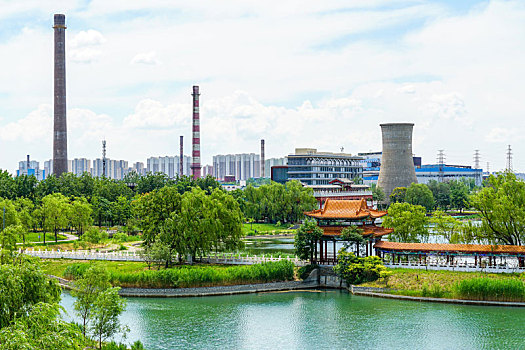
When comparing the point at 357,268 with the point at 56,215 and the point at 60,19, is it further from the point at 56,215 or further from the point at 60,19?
the point at 60,19

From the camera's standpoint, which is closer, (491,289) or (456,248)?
(491,289)

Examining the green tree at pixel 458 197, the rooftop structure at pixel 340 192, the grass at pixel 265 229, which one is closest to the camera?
the grass at pixel 265 229

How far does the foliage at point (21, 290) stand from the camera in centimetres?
2539

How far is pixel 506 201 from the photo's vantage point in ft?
176

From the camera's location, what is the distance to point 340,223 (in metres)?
55.8

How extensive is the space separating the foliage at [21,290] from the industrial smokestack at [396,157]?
10903 centimetres

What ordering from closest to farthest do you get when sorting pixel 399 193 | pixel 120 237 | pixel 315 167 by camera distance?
pixel 120 237, pixel 399 193, pixel 315 167

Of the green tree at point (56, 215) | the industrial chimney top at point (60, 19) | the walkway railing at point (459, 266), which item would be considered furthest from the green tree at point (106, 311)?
the industrial chimney top at point (60, 19)

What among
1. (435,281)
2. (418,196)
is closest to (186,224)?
(435,281)

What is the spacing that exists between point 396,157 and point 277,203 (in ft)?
118

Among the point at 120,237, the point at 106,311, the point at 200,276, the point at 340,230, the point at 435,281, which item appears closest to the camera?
the point at 106,311

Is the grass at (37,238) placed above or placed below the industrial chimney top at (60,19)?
below

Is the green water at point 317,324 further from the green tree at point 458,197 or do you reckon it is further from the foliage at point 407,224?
the green tree at point 458,197

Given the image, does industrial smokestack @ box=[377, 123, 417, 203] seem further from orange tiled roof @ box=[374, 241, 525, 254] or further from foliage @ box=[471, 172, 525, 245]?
orange tiled roof @ box=[374, 241, 525, 254]
